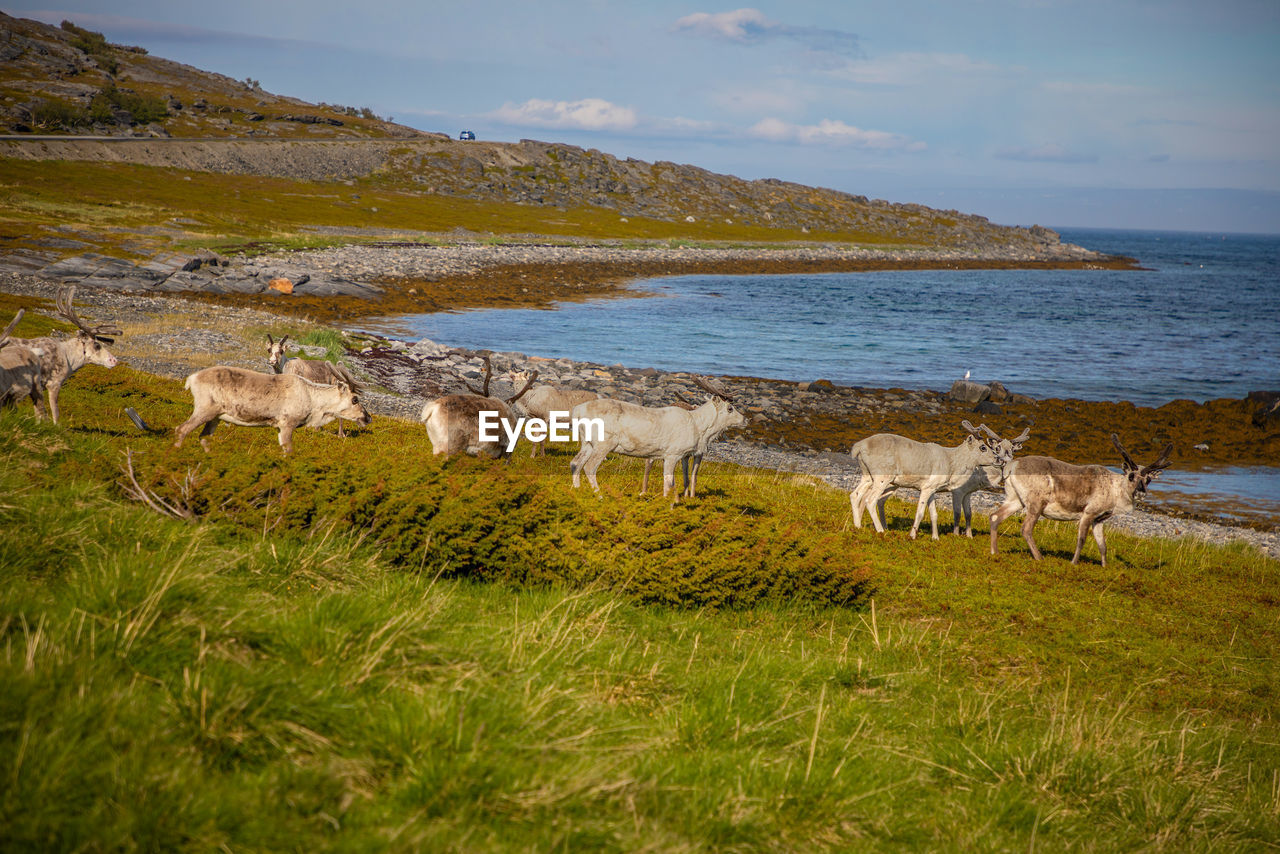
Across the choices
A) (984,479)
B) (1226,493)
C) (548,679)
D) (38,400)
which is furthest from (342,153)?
(548,679)

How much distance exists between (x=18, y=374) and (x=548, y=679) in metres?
11.3

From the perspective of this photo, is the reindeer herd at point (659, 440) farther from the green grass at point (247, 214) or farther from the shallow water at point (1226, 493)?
the green grass at point (247, 214)

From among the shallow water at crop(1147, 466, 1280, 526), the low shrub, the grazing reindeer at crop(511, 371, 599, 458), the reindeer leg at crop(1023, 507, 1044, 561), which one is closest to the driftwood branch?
the low shrub

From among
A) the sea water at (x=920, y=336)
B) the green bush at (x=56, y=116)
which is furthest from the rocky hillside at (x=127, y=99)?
the sea water at (x=920, y=336)

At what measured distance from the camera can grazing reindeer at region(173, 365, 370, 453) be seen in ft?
40.4

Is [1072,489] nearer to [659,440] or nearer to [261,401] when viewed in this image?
[659,440]

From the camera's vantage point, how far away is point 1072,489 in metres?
12.4

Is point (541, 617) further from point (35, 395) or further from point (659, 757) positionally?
point (35, 395)

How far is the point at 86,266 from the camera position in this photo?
130 feet

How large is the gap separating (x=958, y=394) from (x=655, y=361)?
14196 mm

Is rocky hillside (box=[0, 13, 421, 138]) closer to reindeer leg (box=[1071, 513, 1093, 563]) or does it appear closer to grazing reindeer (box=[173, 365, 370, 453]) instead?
grazing reindeer (box=[173, 365, 370, 453])

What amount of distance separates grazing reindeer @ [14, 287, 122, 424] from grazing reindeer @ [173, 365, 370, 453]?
2.62m

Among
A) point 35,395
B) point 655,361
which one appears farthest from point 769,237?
point 35,395

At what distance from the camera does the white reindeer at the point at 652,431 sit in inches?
503
